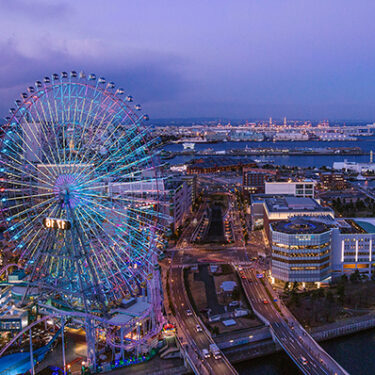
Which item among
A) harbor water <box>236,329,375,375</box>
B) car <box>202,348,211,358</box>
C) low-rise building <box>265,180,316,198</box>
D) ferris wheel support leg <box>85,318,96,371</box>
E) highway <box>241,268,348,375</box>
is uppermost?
low-rise building <box>265,180,316,198</box>

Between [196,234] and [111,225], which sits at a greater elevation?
[111,225]

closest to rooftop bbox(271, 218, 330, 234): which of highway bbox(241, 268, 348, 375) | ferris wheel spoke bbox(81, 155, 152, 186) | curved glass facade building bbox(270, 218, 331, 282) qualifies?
curved glass facade building bbox(270, 218, 331, 282)

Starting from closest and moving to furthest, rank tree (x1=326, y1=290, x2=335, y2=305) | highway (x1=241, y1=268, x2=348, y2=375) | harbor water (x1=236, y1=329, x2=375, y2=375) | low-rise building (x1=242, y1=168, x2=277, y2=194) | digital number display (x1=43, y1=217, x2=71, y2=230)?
digital number display (x1=43, y1=217, x2=71, y2=230), highway (x1=241, y1=268, x2=348, y2=375), harbor water (x1=236, y1=329, x2=375, y2=375), tree (x1=326, y1=290, x2=335, y2=305), low-rise building (x1=242, y1=168, x2=277, y2=194)

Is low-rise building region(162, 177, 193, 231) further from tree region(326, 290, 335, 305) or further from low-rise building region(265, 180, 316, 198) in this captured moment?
tree region(326, 290, 335, 305)

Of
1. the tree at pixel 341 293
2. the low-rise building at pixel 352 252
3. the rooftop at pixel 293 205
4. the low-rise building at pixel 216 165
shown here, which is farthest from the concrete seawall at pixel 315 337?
the low-rise building at pixel 216 165

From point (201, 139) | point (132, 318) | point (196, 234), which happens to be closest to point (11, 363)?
point (132, 318)

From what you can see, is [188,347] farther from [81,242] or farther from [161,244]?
[81,242]

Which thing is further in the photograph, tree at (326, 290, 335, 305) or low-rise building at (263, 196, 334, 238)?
low-rise building at (263, 196, 334, 238)
